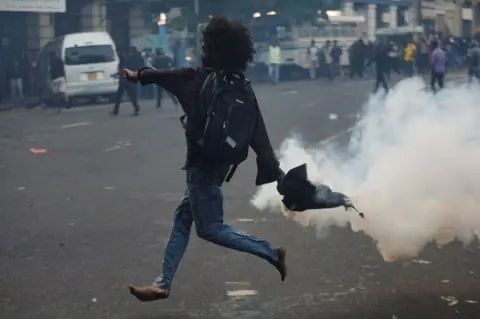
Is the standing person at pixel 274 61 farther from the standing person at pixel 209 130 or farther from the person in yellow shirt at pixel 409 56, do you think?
the standing person at pixel 209 130

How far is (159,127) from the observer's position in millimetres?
18359

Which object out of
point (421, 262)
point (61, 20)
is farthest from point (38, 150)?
point (61, 20)

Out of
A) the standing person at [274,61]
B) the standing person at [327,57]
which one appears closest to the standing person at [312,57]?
the standing person at [327,57]

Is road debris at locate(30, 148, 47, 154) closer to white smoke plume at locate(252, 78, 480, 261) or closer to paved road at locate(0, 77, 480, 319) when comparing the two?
paved road at locate(0, 77, 480, 319)

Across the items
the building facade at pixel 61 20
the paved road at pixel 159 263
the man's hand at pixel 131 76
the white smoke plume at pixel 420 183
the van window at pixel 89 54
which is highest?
the building facade at pixel 61 20

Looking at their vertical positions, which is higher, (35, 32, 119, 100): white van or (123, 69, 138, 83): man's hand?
(123, 69, 138, 83): man's hand

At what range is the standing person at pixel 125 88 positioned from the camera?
2192 cm

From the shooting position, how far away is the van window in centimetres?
2666

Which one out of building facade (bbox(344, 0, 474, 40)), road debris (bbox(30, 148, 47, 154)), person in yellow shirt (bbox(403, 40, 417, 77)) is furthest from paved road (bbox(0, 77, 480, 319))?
building facade (bbox(344, 0, 474, 40))

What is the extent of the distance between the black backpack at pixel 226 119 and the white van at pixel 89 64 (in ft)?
71.5

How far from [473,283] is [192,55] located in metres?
28.5

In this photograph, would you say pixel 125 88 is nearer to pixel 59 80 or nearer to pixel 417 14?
pixel 59 80

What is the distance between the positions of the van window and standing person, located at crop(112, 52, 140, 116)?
0.88 m

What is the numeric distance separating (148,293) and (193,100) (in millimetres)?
1092
